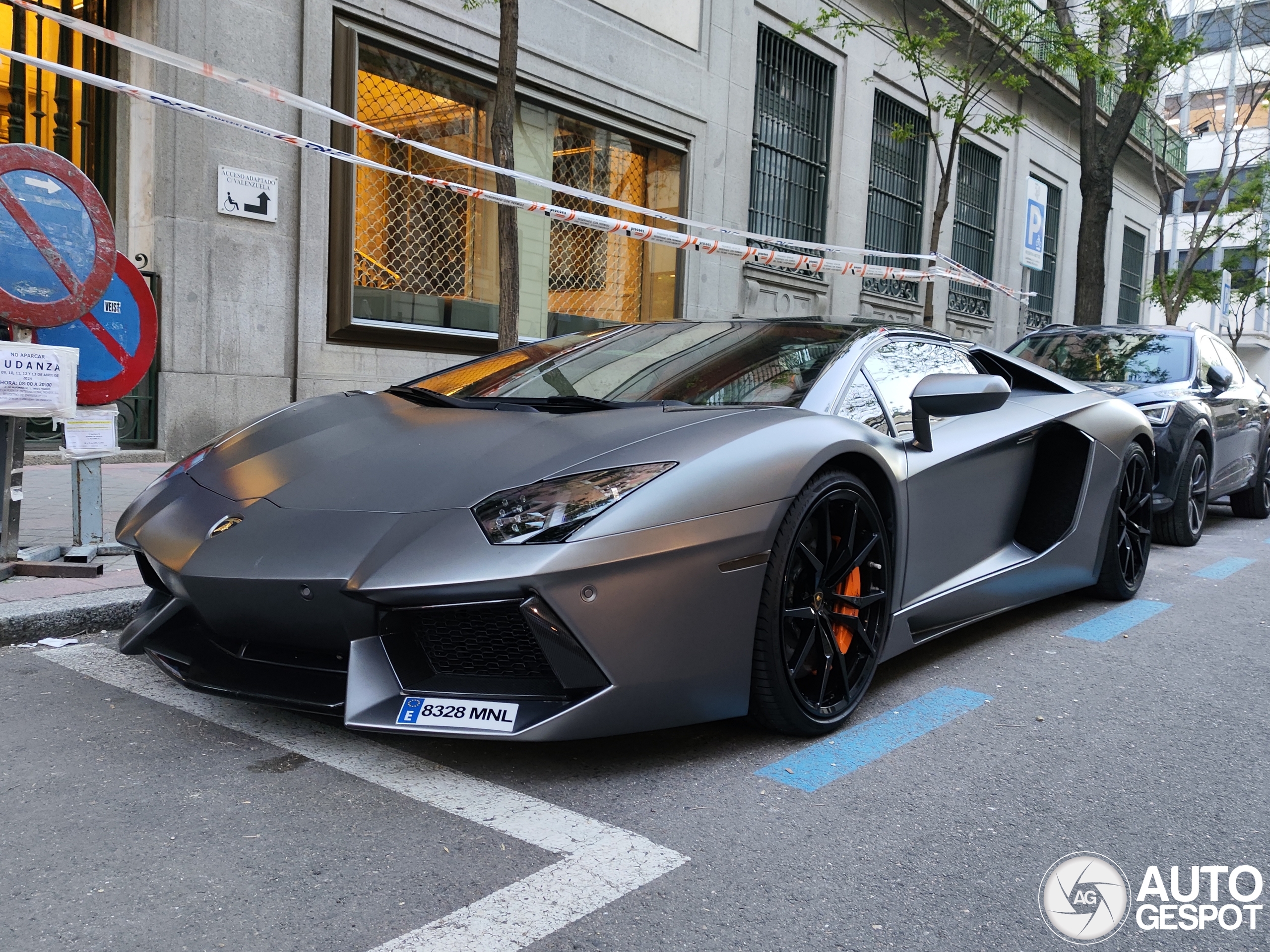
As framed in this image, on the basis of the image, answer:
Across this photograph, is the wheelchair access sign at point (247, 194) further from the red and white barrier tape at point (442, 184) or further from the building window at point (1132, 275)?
the building window at point (1132, 275)

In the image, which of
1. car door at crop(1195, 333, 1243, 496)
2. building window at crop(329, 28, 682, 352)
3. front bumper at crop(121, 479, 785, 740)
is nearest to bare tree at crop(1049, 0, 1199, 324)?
building window at crop(329, 28, 682, 352)

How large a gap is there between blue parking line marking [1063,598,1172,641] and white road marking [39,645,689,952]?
275 cm

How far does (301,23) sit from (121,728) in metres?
7.33

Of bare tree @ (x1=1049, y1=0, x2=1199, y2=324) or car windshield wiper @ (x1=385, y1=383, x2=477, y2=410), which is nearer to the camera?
car windshield wiper @ (x1=385, y1=383, x2=477, y2=410)

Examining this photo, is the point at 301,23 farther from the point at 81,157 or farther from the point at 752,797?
the point at 752,797

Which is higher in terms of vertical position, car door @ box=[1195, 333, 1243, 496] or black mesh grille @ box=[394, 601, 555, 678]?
car door @ box=[1195, 333, 1243, 496]

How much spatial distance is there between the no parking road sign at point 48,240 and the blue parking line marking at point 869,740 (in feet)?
10.5

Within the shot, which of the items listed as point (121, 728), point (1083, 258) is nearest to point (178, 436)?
point (121, 728)

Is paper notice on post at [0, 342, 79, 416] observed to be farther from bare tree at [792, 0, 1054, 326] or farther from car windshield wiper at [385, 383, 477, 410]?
bare tree at [792, 0, 1054, 326]

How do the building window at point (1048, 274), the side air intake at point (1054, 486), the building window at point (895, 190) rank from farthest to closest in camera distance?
1. the building window at point (1048, 274)
2. the building window at point (895, 190)
3. the side air intake at point (1054, 486)

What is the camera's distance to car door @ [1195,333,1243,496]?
717 cm

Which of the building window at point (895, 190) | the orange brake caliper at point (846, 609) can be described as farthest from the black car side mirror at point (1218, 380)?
the building window at point (895, 190)

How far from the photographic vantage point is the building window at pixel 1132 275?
30.7 m

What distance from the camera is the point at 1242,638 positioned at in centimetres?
450
